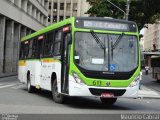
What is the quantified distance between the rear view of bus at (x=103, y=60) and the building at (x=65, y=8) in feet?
297

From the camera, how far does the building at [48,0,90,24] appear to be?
107 meters

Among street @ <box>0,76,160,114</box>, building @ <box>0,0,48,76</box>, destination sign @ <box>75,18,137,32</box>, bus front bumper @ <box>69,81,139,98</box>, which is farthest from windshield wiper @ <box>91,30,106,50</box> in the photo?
building @ <box>0,0,48,76</box>

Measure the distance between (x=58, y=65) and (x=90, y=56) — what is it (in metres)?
1.84

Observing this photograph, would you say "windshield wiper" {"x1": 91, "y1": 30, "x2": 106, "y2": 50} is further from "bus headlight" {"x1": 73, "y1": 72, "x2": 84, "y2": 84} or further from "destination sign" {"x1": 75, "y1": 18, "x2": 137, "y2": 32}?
Answer: "bus headlight" {"x1": 73, "y1": 72, "x2": 84, "y2": 84}

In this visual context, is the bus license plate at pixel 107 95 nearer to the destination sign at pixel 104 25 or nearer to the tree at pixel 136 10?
the destination sign at pixel 104 25

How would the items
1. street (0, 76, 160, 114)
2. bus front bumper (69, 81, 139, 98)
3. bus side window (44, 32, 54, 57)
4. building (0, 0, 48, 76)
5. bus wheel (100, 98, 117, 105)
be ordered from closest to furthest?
street (0, 76, 160, 114)
bus front bumper (69, 81, 139, 98)
bus wheel (100, 98, 117, 105)
bus side window (44, 32, 54, 57)
building (0, 0, 48, 76)

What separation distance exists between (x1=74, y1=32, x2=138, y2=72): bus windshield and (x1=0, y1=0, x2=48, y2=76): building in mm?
34168

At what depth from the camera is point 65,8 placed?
107750 mm

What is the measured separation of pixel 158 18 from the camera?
2076 inches

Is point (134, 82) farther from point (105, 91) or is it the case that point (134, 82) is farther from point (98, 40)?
point (98, 40)

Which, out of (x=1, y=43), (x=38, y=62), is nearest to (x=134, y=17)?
(x=1, y=43)

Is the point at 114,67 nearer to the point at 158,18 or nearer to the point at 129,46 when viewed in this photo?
the point at 129,46

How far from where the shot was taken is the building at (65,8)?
107 meters

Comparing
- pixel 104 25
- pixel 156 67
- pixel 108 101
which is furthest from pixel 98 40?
pixel 156 67
